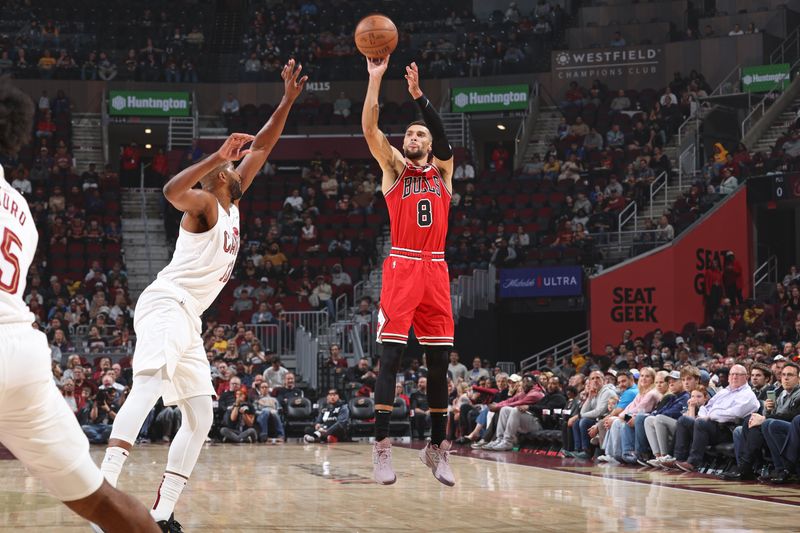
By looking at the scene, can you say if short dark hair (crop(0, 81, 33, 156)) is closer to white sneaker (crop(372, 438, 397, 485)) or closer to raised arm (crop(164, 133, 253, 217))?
raised arm (crop(164, 133, 253, 217))

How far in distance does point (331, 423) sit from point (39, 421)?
14098 millimetres

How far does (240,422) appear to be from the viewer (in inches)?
690

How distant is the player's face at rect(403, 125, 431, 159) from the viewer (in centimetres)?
744

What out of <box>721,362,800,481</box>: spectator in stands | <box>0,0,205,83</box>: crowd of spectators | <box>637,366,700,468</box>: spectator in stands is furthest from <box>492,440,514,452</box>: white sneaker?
<box>0,0,205,83</box>: crowd of spectators

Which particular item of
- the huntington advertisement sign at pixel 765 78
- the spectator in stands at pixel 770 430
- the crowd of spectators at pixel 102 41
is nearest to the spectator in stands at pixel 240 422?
the spectator in stands at pixel 770 430

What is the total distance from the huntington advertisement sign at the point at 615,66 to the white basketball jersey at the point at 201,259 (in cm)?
2525

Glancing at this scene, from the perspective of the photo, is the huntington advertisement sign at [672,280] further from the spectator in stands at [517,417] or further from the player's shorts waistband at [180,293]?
the player's shorts waistband at [180,293]

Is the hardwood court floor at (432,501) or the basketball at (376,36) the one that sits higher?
the basketball at (376,36)

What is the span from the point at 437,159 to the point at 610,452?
6260mm

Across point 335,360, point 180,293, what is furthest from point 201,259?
point 335,360

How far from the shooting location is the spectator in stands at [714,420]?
1065 cm

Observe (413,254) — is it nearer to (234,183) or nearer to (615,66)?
(234,183)

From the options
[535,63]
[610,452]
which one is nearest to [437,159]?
[610,452]

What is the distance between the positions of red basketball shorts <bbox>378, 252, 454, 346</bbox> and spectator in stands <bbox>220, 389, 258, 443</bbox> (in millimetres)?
10302
